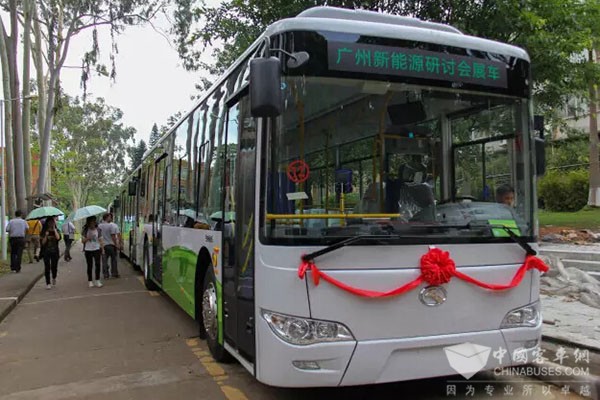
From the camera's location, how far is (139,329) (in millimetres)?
7656

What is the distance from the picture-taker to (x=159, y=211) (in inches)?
379

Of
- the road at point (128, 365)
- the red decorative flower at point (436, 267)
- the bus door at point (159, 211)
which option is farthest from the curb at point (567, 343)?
the bus door at point (159, 211)

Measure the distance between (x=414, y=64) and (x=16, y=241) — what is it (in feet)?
49.6

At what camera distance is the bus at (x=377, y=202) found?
374 cm

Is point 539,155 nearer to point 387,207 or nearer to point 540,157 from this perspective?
point 540,157

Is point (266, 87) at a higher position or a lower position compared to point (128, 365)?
higher

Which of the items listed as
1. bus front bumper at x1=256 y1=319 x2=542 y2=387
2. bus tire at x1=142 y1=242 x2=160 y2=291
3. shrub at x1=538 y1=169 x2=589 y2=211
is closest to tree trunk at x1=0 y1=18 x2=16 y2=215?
bus tire at x1=142 y1=242 x2=160 y2=291

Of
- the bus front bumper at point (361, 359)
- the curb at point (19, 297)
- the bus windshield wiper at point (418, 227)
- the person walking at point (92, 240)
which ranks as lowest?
the curb at point (19, 297)

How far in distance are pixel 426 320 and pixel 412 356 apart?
277mm

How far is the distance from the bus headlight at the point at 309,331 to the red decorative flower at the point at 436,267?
0.71 m

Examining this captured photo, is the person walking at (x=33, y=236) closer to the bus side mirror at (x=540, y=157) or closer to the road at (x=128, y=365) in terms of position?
the road at (x=128, y=365)

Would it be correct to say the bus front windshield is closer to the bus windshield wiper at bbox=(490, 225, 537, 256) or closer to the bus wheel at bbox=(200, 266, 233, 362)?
the bus windshield wiper at bbox=(490, 225, 537, 256)

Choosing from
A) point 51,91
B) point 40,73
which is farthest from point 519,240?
point 40,73

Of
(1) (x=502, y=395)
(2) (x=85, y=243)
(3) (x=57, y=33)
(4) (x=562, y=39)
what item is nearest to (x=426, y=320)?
(1) (x=502, y=395)
